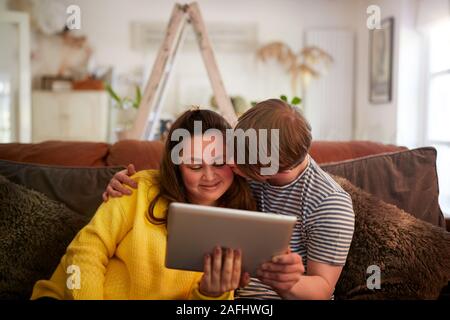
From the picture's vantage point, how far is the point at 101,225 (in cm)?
115

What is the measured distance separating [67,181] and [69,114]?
11.2 ft

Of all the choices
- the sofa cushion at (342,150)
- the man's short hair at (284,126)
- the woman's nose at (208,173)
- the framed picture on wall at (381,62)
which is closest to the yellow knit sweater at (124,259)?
the woman's nose at (208,173)

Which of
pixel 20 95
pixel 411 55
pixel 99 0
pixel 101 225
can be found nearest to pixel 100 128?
pixel 20 95

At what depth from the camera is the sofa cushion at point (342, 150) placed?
1783 mm

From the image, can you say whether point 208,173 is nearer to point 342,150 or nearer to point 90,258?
point 90,258

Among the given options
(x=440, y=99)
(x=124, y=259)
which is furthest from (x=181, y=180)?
(x=440, y=99)

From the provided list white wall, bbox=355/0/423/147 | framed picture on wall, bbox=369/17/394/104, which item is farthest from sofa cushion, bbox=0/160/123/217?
framed picture on wall, bbox=369/17/394/104

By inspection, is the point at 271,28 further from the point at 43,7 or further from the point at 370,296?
the point at 370,296

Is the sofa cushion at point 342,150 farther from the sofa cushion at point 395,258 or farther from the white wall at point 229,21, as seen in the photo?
the white wall at point 229,21

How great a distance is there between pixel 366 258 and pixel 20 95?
14.3 ft

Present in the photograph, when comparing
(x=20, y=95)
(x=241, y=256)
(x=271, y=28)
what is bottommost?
(x=241, y=256)

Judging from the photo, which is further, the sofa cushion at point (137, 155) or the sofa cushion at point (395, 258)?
the sofa cushion at point (137, 155)

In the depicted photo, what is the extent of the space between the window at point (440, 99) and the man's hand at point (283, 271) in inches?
96.7

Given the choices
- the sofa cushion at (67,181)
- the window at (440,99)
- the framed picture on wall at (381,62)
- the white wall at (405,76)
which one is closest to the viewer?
the sofa cushion at (67,181)
